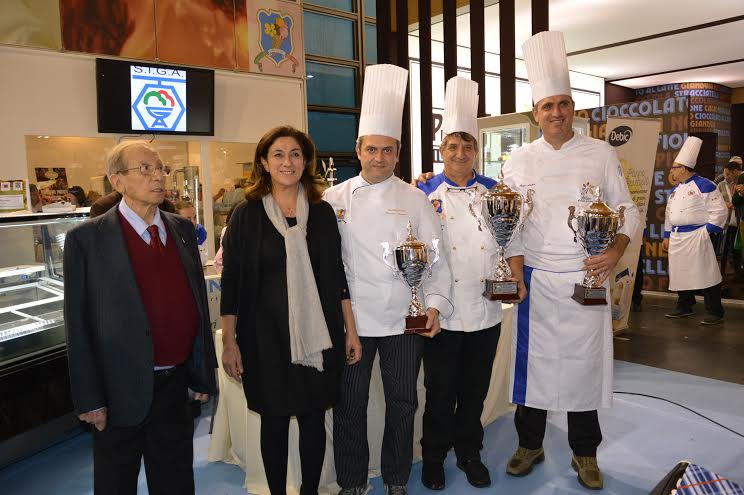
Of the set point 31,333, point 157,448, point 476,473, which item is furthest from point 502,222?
point 31,333

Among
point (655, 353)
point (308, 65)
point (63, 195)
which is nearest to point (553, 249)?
point (655, 353)

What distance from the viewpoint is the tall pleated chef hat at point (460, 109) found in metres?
2.50

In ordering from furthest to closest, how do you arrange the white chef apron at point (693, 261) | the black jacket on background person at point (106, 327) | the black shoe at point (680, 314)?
the black shoe at point (680, 314)
the white chef apron at point (693, 261)
the black jacket on background person at point (106, 327)

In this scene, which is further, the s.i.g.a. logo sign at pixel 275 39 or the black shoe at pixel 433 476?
the s.i.g.a. logo sign at pixel 275 39

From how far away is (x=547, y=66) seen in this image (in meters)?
2.39

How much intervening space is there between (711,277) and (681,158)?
1174mm

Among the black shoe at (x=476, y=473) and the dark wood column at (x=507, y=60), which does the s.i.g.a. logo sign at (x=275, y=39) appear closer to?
the dark wood column at (x=507, y=60)

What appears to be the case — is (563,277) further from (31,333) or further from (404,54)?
(404,54)

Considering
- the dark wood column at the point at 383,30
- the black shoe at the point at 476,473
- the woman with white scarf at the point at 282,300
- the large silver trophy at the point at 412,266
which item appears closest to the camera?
the woman with white scarf at the point at 282,300

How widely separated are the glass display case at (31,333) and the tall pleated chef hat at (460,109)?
74.4 inches

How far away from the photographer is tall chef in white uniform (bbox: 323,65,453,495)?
2.13m

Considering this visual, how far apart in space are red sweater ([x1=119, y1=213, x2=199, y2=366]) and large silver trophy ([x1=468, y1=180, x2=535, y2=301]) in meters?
1.14

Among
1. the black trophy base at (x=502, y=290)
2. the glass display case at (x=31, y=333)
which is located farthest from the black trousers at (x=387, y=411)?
the glass display case at (x=31, y=333)

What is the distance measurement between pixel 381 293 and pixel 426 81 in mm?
4672
